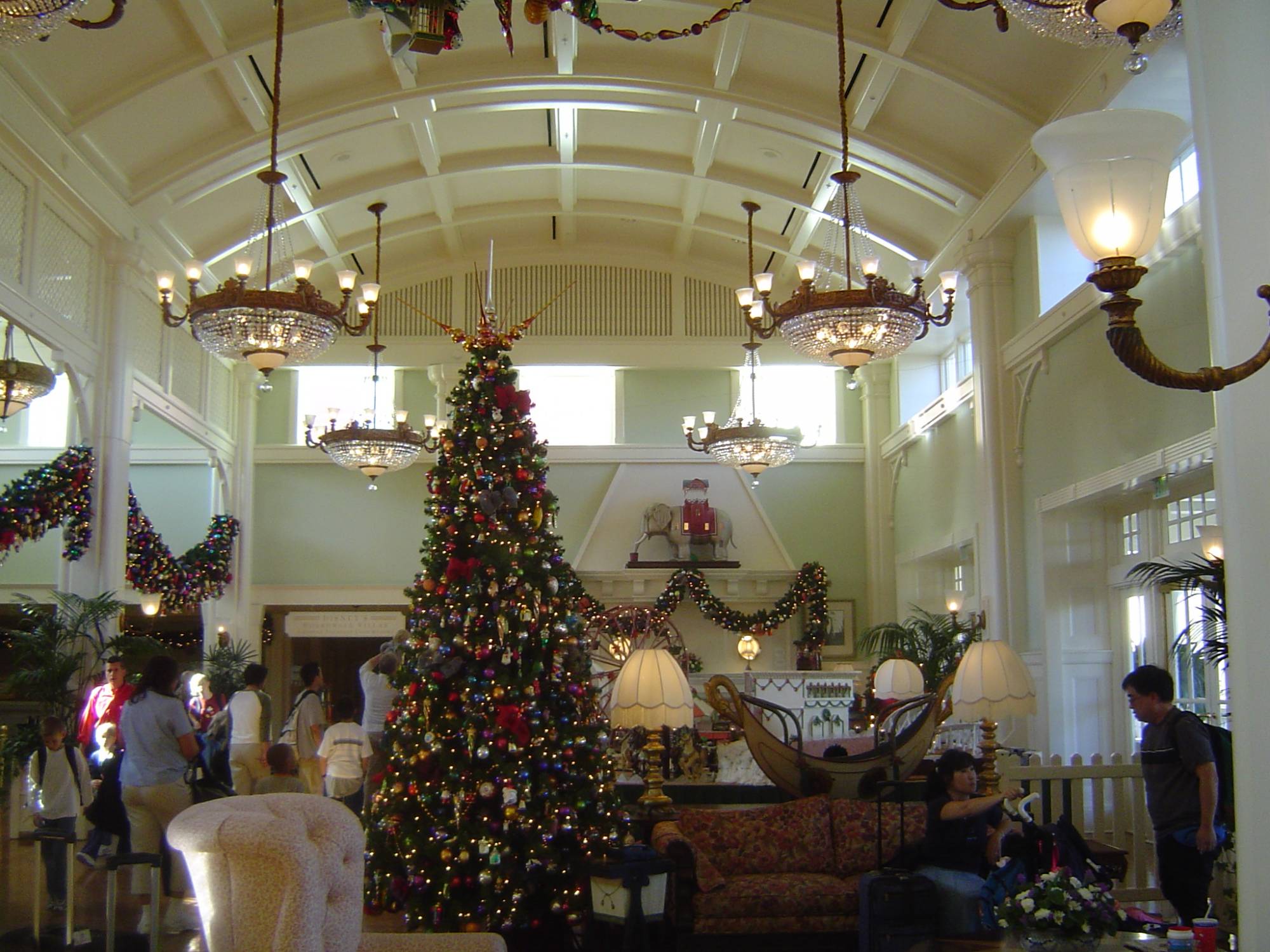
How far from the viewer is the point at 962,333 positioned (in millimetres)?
14508

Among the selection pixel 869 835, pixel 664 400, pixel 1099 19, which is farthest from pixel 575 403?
pixel 1099 19

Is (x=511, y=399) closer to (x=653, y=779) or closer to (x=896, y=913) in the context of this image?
(x=653, y=779)

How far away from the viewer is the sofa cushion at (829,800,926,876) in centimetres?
643

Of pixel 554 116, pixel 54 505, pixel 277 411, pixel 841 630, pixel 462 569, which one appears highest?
pixel 554 116

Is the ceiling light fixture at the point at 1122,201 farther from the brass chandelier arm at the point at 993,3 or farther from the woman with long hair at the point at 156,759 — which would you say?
the woman with long hair at the point at 156,759

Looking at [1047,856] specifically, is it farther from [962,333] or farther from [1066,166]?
[962,333]

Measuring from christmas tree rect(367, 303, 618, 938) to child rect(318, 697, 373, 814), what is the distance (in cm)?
149

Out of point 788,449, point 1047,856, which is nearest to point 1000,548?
point 788,449

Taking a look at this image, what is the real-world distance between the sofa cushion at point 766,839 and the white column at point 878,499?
9.73 m

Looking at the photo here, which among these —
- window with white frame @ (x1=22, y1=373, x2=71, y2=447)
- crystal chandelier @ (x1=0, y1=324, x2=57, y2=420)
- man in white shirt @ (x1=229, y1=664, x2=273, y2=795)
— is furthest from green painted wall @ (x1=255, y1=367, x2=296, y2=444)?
man in white shirt @ (x1=229, y1=664, x2=273, y2=795)

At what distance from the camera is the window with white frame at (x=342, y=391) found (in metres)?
16.7

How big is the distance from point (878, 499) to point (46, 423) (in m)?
11.1

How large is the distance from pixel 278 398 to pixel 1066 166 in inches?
608

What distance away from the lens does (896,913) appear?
18.3 ft
